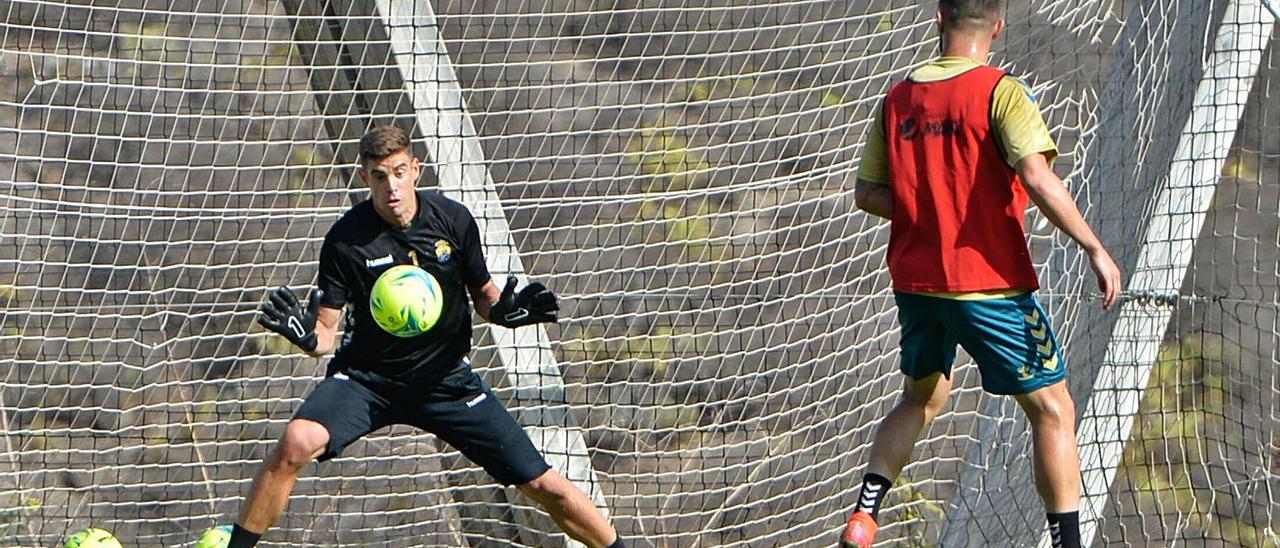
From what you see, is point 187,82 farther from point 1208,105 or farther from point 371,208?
point 1208,105

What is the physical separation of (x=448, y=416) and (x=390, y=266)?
54 centimetres

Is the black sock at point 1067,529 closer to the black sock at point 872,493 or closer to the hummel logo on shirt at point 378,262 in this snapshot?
the black sock at point 872,493

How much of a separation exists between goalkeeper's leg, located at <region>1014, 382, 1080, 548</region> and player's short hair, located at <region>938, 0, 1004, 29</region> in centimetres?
107

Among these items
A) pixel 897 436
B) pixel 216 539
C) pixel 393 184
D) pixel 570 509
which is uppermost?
pixel 393 184

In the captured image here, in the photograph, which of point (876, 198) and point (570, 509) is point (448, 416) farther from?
point (876, 198)

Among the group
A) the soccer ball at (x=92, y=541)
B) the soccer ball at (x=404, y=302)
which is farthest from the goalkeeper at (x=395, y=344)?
the soccer ball at (x=92, y=541)

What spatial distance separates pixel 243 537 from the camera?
212 inches

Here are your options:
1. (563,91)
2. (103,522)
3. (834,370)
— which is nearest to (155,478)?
(103,522)

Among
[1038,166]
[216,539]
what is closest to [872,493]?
[1038,166]

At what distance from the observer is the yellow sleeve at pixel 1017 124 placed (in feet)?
14.8

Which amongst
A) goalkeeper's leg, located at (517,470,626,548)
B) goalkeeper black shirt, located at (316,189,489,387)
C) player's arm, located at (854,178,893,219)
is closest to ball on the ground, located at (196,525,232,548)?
goalkeeper black shirt, located at (316,189,489,387)

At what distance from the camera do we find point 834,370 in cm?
800

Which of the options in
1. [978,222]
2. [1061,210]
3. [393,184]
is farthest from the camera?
[393,184]

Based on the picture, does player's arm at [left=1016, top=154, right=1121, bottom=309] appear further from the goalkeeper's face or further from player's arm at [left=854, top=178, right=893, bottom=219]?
the goalkeeper's face
